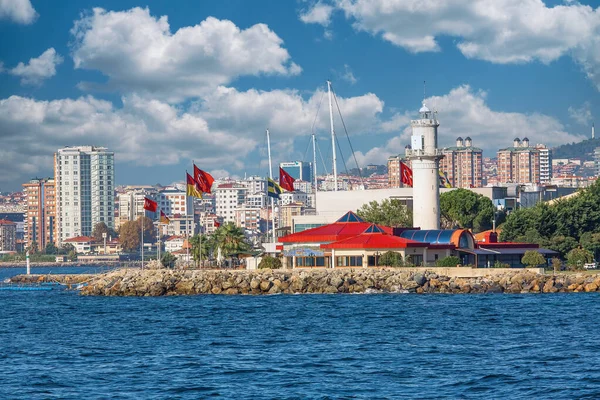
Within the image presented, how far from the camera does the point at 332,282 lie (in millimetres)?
73562

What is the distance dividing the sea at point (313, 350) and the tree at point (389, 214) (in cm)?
3161

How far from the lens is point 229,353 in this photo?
40969 mm

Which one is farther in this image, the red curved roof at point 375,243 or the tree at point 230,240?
the tree at point 230,240

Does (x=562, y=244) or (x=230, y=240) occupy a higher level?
(x=230, y=240)

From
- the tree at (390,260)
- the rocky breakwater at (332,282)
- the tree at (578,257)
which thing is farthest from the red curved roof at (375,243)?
the tree at (578,257)

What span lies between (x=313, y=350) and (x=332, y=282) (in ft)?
105

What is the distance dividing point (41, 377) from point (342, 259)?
4752cm

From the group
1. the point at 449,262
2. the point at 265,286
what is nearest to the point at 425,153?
the point at 449,262

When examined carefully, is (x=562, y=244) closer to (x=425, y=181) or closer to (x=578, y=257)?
(x=578, y=257)

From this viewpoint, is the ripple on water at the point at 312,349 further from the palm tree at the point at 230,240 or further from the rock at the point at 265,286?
the palm tree at the point at 230,240

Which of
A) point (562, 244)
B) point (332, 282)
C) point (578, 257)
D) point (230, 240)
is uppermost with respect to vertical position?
point (230, 240)

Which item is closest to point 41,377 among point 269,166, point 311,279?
point 311,279

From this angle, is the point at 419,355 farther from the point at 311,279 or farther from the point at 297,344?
the point at 311,279

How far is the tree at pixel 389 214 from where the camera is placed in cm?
9819
